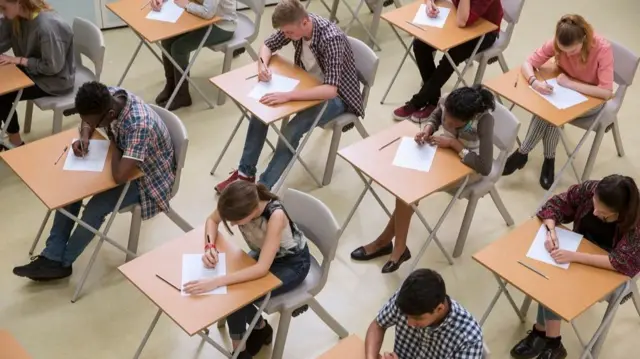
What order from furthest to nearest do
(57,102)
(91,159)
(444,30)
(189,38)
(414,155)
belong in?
1. (189,38)
2. (444,30)
3. (57,102)
4. (414,155)
5. (91,159)

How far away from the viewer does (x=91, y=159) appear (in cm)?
444

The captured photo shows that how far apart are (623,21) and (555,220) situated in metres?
3.79

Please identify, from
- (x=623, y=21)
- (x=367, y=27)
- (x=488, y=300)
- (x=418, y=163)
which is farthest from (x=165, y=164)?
(x=623, y=21)

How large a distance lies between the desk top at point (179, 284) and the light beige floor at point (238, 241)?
2.34 ft

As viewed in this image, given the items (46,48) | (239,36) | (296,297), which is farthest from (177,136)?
(239,36)

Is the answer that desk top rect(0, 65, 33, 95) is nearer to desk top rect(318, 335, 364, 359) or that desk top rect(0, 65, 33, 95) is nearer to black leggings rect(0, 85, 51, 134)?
black leggings rect(0, 85, 51, 134)

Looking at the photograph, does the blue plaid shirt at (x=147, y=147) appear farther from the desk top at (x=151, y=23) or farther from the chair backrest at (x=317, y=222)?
the desk top at (x=151, y=23)

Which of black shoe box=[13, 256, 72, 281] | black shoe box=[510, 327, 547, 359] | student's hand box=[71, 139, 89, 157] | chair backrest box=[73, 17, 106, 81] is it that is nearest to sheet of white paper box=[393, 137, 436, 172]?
black shoe box=[510, 327, 547, 359]

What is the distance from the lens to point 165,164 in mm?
4512

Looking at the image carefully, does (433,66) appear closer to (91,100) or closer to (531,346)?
(531,346)

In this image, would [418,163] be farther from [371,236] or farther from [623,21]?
[623,21]

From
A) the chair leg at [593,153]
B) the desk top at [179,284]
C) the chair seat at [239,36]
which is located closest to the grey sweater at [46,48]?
the chair seat at [239,36]

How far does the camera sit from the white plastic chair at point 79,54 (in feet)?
17.5

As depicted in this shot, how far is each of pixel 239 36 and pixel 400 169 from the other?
198 centimetres
